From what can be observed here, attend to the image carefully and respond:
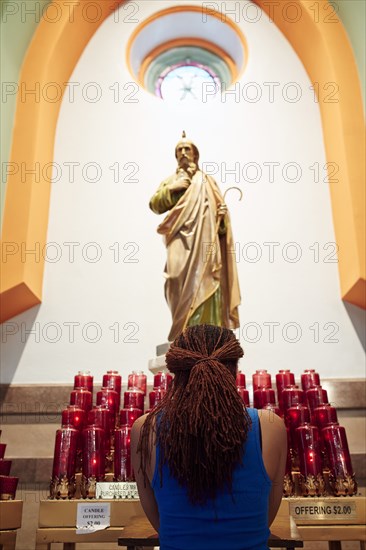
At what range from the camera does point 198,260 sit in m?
4.55

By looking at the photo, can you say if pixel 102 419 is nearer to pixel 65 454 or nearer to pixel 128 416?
pixel 128 416

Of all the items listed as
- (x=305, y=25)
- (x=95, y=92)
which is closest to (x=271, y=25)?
(x=305, y=25)

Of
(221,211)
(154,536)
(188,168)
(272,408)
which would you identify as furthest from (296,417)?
(188,168)

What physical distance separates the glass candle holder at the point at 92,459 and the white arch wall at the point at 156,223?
10.9ft

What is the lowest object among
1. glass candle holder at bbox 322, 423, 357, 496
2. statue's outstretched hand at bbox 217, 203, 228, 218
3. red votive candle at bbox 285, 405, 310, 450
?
glass candle holder at bbox 322, 423, 357, 496

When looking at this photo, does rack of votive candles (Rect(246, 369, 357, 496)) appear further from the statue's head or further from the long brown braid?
the statue's head

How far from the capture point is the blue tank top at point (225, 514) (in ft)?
4.74

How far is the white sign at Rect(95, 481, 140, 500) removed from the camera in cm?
259

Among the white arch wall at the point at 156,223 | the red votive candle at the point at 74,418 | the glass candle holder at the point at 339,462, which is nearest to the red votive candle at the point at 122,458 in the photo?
the red votive candle at the point at 74,418

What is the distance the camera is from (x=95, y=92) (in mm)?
7777

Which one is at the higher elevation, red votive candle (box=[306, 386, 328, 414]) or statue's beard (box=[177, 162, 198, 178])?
statue's beard (box=[177, 162, 198, 178])

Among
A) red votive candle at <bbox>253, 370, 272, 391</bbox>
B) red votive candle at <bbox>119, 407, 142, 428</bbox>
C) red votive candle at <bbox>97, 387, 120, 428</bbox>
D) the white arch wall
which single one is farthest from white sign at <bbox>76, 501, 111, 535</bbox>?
the white arch wall

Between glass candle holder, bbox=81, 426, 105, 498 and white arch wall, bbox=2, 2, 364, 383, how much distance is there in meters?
3.32

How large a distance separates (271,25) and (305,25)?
698 mm
